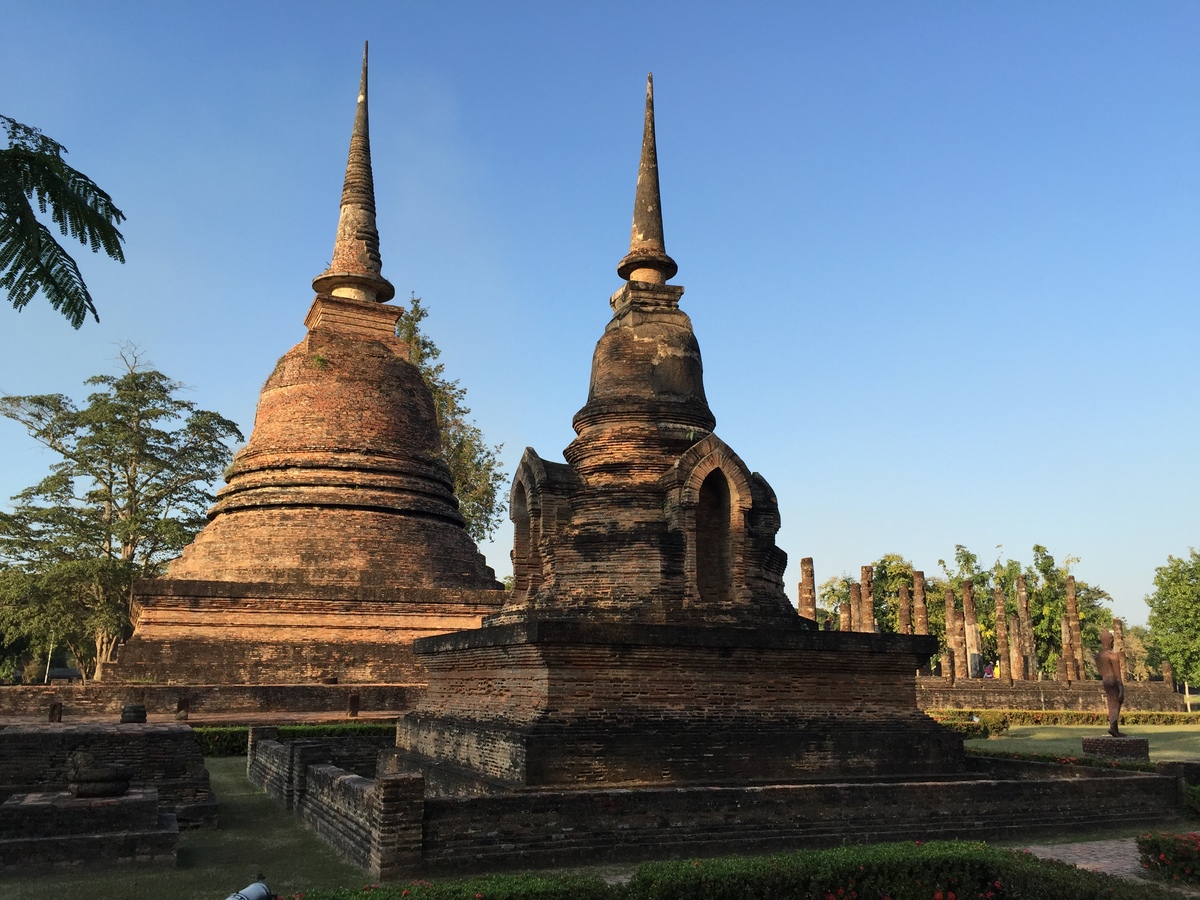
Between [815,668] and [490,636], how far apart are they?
3.76m

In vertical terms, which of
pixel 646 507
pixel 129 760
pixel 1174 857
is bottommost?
pixel 1174 857

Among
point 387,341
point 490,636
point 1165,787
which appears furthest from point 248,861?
point 387,341

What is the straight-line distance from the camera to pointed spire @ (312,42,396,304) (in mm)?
27078

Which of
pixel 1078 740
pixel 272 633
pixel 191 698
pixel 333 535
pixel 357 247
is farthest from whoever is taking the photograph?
pixel 357 247

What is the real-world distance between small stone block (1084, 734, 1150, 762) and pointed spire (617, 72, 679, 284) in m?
10.2

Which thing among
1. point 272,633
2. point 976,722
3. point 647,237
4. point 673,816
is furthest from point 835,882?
point 976,722

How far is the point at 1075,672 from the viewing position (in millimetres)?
39844

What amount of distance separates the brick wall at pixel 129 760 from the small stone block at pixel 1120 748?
13.3 m

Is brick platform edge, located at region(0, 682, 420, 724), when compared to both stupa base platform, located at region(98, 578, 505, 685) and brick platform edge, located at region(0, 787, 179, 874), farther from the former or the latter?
brick platform edge, located at region(0, 787, 179, 874)

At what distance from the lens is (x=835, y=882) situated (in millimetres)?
7000

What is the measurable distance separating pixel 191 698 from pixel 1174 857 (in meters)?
17.1

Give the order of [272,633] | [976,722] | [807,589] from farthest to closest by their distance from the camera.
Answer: [807,589], [976,722], [272,633]

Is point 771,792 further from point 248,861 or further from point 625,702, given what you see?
point 248,861

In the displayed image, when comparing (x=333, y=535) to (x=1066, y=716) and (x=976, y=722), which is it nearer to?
(x=976, y=722)
